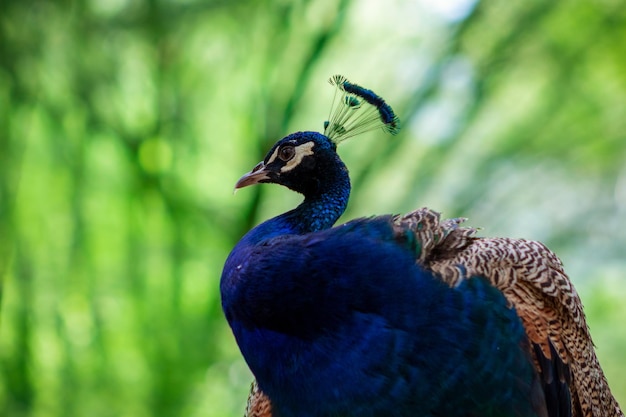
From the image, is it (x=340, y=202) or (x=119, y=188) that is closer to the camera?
(x=340, y=202)

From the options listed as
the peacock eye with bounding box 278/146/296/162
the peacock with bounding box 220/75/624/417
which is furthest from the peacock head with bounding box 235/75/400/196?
the peacock with bounding box 220/75/624/417

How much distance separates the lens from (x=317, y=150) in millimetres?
2008

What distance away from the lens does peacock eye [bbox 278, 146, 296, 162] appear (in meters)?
2.02

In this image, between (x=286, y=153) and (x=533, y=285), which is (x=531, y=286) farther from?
(x=286, y=153)

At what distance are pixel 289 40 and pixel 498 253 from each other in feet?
12.0

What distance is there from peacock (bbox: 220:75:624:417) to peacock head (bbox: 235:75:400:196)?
1.01ft

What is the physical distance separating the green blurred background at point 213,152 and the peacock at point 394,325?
10.5 ft

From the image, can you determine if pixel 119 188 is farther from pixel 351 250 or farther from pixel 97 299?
pixel 351 250

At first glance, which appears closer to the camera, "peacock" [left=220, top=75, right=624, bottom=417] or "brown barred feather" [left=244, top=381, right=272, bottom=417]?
"peacock" [left=220, top=75, right=624, bottom=417]

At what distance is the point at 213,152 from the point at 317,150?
3.09 metres

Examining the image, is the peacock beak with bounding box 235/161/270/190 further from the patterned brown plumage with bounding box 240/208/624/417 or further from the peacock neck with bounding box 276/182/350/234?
the patterned brown plumage with bounding box 240/208/624/417

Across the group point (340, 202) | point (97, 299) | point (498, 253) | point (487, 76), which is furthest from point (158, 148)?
point (498, 253)

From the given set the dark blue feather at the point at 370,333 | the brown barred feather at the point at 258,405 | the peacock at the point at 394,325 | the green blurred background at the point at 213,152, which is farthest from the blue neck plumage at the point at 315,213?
the green blurred background at the point at 213,152

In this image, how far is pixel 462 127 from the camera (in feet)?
16.5
